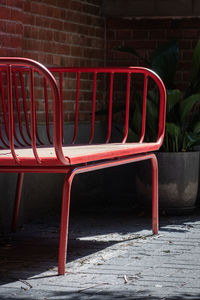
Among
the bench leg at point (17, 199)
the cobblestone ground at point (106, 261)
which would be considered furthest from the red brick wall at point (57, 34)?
the cobblestone ground at point (106, 261)

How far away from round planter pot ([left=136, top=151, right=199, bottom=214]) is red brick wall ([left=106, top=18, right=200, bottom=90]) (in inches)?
40.0

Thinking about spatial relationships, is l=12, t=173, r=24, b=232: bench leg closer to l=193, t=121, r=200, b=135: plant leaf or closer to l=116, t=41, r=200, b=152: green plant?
l=116, t=41, r=200, b=152: green plant

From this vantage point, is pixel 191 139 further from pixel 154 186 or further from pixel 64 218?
pixel 64 218

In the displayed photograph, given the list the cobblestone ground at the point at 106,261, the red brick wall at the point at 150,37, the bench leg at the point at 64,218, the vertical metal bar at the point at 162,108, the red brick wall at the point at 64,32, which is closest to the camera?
A: the cobblestone ground at the point at 106,261

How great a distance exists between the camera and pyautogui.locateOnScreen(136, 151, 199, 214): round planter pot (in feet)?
18.6

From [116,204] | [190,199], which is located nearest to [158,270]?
[190,199]

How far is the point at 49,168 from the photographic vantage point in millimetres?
3621

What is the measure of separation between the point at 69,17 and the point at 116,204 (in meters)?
1.66

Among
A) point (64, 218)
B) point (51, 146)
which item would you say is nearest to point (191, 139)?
point (51, 146)

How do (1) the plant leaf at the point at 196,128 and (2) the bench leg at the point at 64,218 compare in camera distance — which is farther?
(1) the plant leaf at the point at 196,128

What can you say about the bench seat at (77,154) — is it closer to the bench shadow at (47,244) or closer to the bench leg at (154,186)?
the bench leg at (154,186)

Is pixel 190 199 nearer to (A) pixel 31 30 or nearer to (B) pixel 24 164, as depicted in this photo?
(A) pixel 31 30

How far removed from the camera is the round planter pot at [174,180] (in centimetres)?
566

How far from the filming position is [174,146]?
18.8 feet
